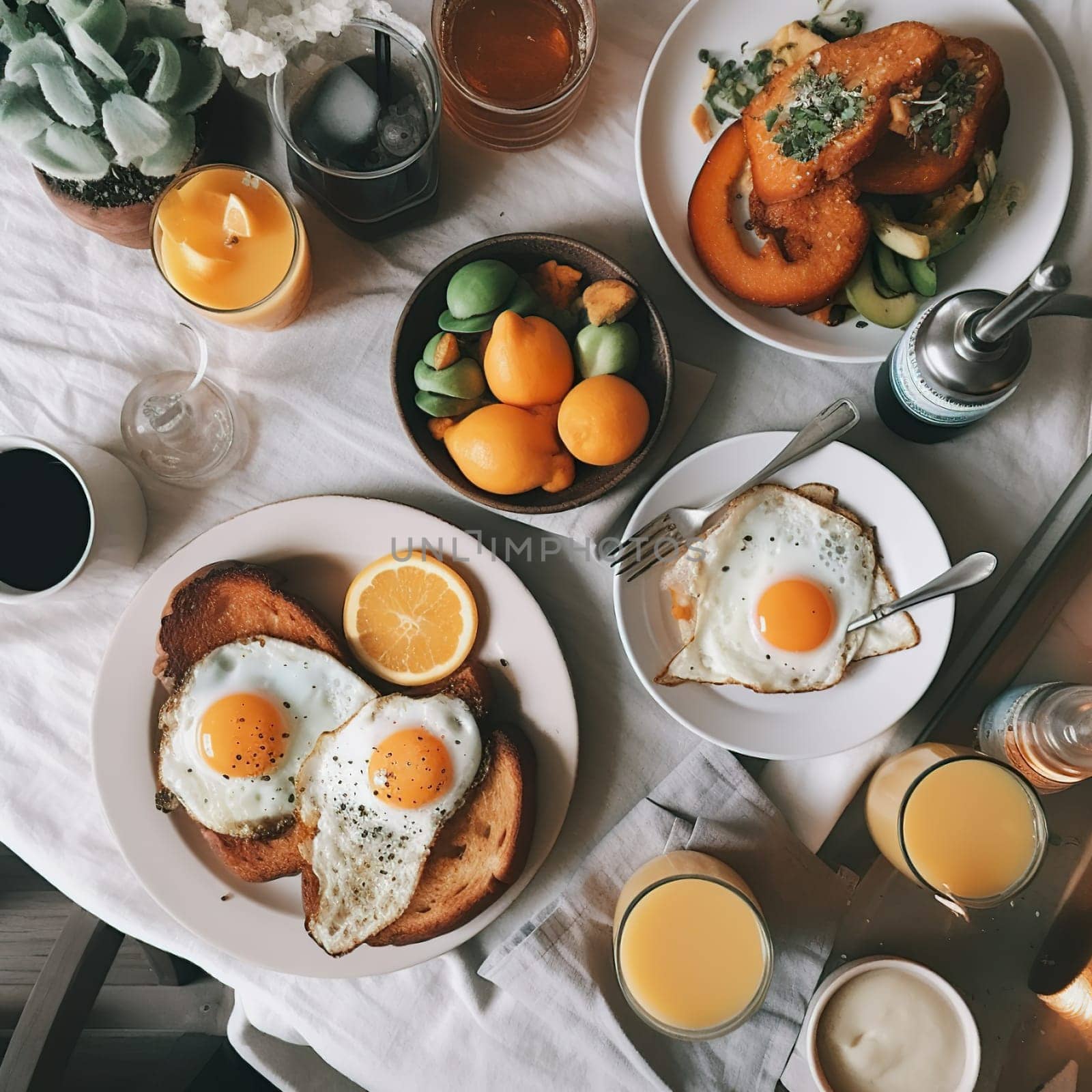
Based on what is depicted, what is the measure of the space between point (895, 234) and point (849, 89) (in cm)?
19

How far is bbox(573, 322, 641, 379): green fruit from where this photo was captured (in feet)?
3.81

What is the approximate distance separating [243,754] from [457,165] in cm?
94

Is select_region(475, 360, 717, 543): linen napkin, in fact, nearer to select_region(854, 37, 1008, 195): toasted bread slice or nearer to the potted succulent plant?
select_region(854, 37, 1008, 195): toasted bread slice

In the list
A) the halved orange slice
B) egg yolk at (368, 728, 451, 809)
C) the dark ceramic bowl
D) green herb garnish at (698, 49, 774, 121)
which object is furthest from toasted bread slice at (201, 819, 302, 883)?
green herb garnish at (698, 49, 774, 121)

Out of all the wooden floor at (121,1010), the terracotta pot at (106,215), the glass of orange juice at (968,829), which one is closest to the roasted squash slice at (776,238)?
the glass of orange juice at (968,829)

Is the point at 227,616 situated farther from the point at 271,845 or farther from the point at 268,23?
the point at 268,23

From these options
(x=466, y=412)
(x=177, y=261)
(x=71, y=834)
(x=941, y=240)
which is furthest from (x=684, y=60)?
(x=71, y=834)

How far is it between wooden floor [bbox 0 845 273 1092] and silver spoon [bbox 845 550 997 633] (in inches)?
59.4

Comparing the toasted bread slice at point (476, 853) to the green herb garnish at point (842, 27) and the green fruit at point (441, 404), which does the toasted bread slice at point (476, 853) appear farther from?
the green herb garnish at point (842, 27)

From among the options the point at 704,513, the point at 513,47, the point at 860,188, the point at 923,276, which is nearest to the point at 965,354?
the point at 923,276

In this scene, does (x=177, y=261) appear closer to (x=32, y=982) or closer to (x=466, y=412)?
(x=466, y=412)

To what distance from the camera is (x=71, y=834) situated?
4.40 ft

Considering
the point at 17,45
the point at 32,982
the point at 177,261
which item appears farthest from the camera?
the point at 32,982

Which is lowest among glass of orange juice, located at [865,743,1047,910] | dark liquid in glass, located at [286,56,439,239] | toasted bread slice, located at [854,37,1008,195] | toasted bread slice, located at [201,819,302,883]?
toasted bread slice, located at [201,819,302,883]
